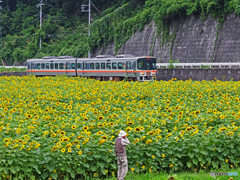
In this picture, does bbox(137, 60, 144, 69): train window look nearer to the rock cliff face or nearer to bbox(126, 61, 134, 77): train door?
bbox(126, 61, 134, 77): train door

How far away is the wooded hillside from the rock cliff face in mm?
917

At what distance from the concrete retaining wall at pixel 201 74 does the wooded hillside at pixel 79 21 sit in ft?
27.4

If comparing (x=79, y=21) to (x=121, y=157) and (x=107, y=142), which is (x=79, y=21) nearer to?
(x=107, y=142)

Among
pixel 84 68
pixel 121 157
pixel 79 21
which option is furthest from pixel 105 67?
pixel 79 21

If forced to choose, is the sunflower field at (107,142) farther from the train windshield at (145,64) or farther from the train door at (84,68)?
the train door at (84,68)

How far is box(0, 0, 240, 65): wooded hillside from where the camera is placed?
1769 inches

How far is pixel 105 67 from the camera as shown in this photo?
127 feet

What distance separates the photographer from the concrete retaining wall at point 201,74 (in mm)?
30766

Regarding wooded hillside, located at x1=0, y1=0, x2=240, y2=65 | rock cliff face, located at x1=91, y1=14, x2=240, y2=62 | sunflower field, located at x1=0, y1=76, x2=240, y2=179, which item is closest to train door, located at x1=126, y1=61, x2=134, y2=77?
rock cliff face, located at x1=91, y1=14, x2=240, y2=62

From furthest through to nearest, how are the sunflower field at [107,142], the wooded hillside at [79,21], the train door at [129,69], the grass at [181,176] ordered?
1. the wooded hillside at [79,21]
2. the train door at [129,69]
3. the sunflower field at [107,142]
4. the grass at [181,176]

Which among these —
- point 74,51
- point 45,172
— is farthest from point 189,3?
point 45,172

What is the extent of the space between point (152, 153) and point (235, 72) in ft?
72.3

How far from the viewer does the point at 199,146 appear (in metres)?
10.3

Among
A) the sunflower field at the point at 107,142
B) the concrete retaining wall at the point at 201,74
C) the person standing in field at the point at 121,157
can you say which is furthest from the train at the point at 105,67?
the person standing in field at the point at 121,157
